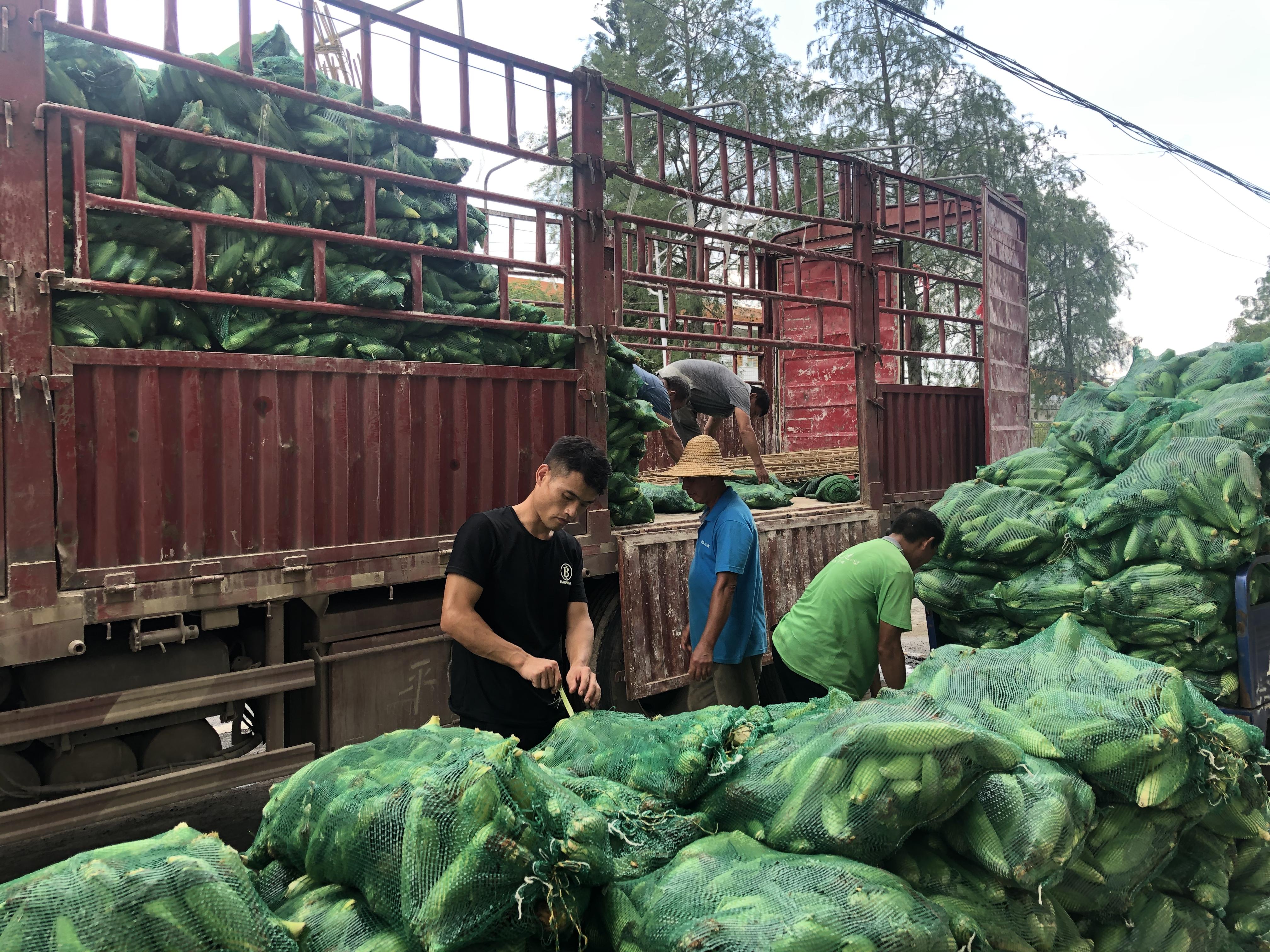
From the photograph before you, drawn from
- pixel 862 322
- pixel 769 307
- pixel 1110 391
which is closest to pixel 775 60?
pixel 769 307

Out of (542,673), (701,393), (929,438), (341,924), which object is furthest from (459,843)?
(929,438)

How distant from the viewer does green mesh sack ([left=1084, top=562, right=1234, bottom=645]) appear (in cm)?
411

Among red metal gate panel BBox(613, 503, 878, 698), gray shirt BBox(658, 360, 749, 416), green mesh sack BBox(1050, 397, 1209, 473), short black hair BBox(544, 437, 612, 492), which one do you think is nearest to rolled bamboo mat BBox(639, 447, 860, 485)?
gray shirt BBox(658, 360, 749, 416)

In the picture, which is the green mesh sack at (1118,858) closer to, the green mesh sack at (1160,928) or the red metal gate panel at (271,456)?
Answer: the green mesh sack at (1160,928)

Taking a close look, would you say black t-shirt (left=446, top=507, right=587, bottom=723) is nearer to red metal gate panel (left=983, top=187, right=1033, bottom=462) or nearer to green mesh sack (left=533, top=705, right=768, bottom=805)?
green mesh sack (left=533, top=705, right=768, bottom=805)

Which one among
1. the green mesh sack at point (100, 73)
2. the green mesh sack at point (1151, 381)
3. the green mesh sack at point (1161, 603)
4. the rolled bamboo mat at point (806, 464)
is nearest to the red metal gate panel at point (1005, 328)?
the rolled bamboo mat at point (806, 464)

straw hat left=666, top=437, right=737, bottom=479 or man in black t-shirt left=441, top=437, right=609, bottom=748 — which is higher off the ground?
straw hat left=666, top=437, right=737, bottom=479

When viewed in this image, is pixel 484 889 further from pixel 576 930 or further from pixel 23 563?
pixel 23 563

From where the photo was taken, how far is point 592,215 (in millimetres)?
5219

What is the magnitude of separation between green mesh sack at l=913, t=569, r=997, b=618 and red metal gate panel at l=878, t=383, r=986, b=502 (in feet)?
8.18

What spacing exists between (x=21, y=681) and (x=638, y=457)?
11.1 feet

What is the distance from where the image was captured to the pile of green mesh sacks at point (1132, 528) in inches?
163

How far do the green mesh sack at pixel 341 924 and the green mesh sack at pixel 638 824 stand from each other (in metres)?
0.44

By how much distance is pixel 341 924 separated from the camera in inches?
67.4
